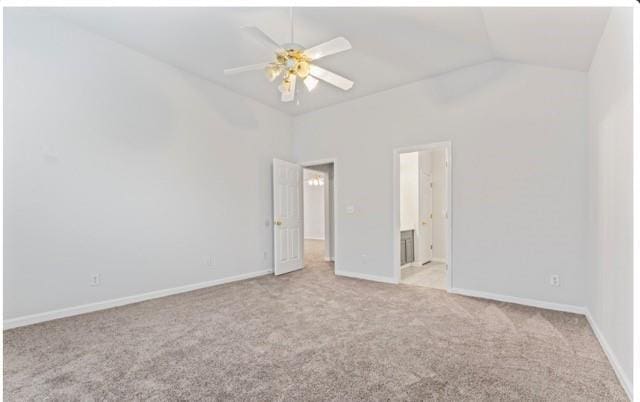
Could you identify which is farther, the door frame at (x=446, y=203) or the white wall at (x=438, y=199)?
the white wall at (x=438, y=199)

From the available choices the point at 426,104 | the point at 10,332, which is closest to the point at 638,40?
the point at 426,104

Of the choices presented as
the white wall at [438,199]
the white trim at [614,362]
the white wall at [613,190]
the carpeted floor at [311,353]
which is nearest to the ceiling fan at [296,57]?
the white wall at [613,190]

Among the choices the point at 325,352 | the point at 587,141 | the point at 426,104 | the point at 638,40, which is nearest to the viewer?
the point at 638,40

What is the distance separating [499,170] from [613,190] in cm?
140

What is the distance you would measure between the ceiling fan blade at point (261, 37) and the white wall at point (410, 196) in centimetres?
376

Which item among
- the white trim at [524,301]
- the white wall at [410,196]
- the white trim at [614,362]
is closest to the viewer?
the white trim at [614,362]

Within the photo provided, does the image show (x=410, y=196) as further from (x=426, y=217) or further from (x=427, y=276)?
(x=427, y=276)

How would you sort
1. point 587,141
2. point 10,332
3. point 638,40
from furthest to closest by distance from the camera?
point 587,141, point 10,332, point 638,40

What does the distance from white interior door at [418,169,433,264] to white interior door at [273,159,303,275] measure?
2.30 m

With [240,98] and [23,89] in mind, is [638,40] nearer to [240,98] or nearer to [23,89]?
[240,98]

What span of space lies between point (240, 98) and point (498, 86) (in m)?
3.64

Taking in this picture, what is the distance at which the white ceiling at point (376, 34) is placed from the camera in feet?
8.43

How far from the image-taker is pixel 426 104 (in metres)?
4.13

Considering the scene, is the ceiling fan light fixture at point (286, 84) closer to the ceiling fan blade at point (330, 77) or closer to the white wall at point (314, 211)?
the ceiling fan blade at point (330, 77)
